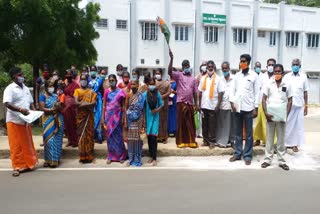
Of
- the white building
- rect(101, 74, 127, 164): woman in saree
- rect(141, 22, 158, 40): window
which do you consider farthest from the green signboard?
rect(101, 74, 127, 164): woman in saree

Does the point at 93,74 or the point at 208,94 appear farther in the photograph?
the point at 93,74

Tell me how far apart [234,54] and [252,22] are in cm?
337

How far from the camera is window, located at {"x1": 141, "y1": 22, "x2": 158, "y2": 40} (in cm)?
3132

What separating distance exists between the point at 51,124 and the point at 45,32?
5517mm

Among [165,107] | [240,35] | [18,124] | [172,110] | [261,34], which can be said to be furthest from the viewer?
[261,34]

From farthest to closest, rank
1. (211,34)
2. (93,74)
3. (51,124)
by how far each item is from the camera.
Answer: (211,34), (93,74), (51,124)

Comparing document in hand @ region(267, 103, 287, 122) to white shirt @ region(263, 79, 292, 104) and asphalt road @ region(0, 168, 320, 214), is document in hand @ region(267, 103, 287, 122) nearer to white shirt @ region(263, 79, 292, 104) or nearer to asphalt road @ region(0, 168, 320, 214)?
white shirt @ region(263, 79, 292, 104)

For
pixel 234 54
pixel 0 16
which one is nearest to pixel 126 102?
pixel 0 16

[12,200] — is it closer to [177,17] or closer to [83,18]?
[83,18]

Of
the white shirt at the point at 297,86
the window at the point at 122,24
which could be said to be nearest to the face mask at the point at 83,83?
the white shirt at the point at 297,86

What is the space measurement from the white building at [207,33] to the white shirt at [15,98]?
76.7ft

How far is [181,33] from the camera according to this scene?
109ft

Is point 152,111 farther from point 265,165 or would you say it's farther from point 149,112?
point 265,165

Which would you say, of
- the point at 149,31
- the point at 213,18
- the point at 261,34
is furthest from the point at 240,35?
the point at 149,31
